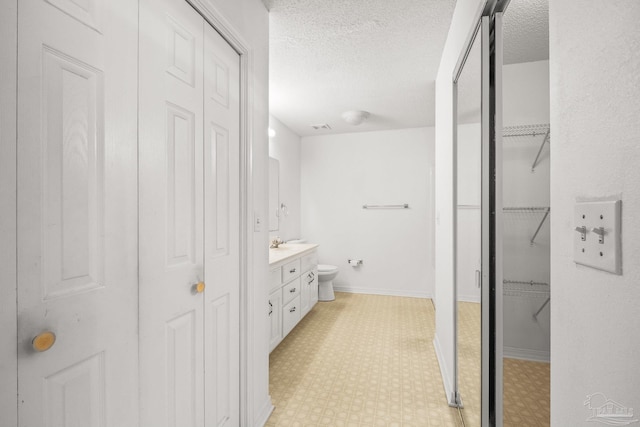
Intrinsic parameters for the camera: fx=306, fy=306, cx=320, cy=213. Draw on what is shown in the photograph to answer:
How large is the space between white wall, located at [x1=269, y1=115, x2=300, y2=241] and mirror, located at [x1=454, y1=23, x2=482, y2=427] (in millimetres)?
2592

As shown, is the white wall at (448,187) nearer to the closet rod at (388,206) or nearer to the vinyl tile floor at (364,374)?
the vinyl tile floor at (364,374)

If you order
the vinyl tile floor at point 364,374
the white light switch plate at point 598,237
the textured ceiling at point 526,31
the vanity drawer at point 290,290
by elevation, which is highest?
the textured ceiling at point 526,31

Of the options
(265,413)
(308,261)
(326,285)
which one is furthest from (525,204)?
(326,285)

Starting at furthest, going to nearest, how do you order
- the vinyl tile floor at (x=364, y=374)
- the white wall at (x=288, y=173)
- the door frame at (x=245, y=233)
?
the white wall at (x=288, y=173), the vinyl tile floor at (x=364, y=374), the door frame at (x=245, y=233)

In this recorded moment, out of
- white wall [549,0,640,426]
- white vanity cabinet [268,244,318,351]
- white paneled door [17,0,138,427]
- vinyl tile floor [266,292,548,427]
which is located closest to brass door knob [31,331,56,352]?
white paneled door [17,0,138,427]

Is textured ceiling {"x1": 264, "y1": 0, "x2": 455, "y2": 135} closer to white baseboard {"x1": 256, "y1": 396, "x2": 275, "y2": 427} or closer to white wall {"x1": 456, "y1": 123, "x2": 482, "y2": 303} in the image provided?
white wall {"x1": 456, "y1": 123, "x2": 482, "y2": 303}

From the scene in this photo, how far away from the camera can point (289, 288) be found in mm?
2826

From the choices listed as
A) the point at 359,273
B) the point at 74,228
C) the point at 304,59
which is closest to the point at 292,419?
the point at 74,228

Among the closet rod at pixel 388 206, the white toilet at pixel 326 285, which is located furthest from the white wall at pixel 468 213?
the closet rod at pixel 388 206

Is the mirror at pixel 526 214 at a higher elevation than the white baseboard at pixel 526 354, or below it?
higher

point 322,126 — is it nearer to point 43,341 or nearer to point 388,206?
point 388,206

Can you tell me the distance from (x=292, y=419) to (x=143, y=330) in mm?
1188

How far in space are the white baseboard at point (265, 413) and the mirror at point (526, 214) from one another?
121cm

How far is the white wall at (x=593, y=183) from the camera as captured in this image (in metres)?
0.41
